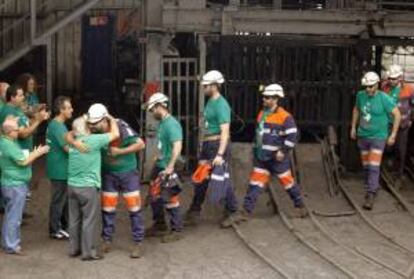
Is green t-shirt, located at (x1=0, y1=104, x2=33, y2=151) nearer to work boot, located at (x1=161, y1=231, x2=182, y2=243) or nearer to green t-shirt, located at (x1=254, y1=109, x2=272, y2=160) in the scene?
work boot, located at (x1=161, y1=231, x2=182, y2=243)

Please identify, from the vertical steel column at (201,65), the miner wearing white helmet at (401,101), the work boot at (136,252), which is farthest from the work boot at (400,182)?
the work boot at (136,252)

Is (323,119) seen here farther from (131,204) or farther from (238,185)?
(131,204)

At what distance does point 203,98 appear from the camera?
44.2ft

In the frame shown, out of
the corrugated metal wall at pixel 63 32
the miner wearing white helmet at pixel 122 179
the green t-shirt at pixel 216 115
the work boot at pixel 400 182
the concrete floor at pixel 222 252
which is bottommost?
the concrete floor at pixel 222 252

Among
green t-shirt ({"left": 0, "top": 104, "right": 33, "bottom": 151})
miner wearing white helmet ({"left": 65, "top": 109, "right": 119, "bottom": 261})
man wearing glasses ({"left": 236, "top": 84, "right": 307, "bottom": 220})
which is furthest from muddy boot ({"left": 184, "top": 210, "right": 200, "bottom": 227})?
green t-shirt ({"left": 0, "top": 104, "right": 33, "bottom": 151})

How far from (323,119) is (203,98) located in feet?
7.40

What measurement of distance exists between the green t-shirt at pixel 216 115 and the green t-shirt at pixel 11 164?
8.10 feet

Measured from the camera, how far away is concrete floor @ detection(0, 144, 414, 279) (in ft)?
28.5

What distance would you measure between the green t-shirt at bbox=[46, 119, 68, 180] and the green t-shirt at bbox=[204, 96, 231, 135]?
1930mm

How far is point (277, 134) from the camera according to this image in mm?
10547

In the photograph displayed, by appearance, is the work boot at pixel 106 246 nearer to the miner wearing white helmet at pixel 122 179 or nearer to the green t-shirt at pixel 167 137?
the miner wearing white helmet at pixel 122 179

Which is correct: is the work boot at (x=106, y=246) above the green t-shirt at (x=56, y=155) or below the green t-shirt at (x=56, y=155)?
below

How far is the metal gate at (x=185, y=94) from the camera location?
13.5m

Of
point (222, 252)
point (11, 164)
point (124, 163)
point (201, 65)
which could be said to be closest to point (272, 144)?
point (222, 252)
